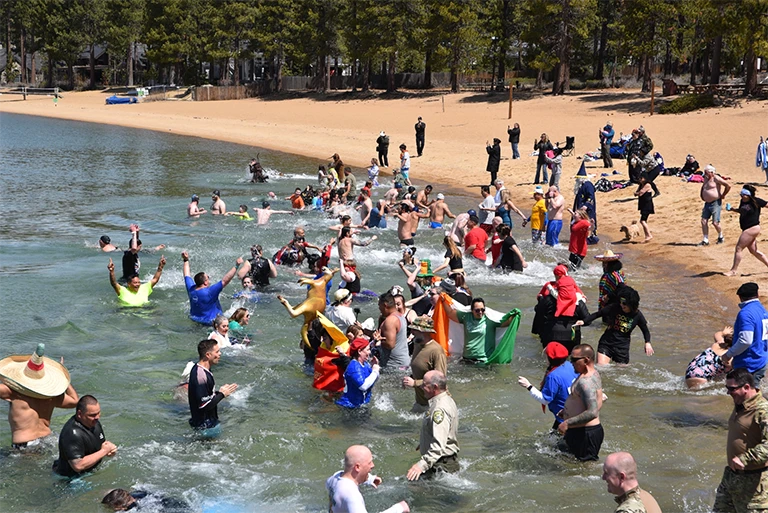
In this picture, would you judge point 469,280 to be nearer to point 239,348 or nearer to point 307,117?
point 239,348

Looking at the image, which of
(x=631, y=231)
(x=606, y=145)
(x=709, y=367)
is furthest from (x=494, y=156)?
(x=709, y=367)

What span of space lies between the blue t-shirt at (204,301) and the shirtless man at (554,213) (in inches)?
336

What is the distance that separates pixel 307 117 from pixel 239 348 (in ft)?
162

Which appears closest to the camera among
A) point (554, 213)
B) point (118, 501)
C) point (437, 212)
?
point (118, 501)

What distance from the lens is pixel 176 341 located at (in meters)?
13.9

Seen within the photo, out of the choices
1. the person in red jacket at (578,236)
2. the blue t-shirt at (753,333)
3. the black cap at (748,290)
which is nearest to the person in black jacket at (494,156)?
the person in red jacket at (578,236)

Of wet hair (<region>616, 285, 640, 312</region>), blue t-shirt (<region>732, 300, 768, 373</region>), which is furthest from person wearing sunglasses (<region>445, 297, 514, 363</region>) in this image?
blue t-shirt (<region>732, 300, 768, 373</region>)

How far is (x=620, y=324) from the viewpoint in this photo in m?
11.2

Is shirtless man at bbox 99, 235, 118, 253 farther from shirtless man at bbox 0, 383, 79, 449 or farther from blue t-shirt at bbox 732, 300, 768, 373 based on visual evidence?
blue t-shirt at bbox 732, 300, 768, 373

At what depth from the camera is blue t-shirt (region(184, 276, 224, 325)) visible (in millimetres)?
13461

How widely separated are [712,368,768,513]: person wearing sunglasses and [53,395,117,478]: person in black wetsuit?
5785mm

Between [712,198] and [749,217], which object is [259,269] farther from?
[712,198]

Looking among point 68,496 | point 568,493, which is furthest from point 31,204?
point 568,493

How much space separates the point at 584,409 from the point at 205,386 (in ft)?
13.4
